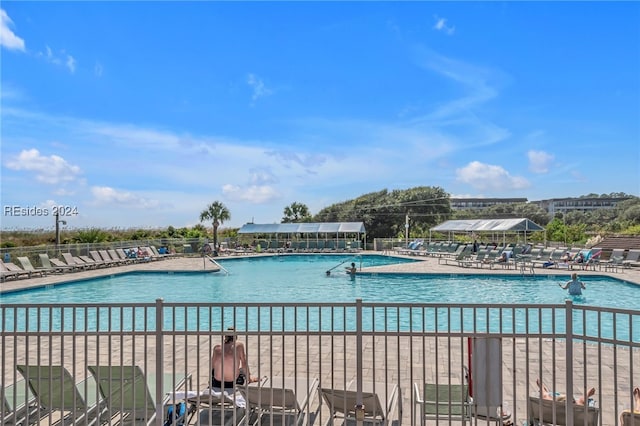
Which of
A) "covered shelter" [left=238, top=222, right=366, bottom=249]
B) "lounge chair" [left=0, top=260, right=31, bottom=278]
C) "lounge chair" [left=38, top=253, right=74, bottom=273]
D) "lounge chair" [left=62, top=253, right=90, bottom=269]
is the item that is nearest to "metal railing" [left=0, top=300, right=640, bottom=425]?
"lounge chair" [left=0, top=260, right=31, bottom=278]

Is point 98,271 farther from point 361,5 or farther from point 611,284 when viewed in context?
point 611,284

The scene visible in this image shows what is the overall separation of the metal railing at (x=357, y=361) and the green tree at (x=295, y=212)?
3445cm

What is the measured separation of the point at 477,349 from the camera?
321 cm

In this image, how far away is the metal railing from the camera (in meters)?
3.17

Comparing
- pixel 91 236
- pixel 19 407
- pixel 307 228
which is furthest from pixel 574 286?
pixel 91 236

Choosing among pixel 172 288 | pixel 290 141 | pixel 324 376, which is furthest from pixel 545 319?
pixel 290 141

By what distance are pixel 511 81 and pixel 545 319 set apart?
659 inches

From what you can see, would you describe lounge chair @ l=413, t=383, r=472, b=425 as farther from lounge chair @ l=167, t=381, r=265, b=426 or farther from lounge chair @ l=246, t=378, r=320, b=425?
lounge chair @ l=167, t=381, r=265, b=426

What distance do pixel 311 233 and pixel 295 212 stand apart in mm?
11428

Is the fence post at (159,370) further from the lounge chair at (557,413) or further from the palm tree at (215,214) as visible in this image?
the palm tree at (215,214)

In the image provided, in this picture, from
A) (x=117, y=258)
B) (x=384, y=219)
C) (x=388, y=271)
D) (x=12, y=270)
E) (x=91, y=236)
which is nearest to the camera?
(x=12, y=270)

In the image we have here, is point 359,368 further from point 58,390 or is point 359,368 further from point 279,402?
point 58,390

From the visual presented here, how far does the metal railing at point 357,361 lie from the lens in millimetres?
3168

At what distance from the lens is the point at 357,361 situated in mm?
3254
